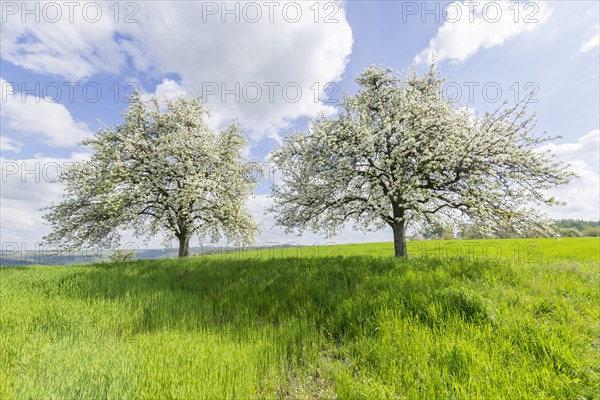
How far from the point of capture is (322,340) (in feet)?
16.5

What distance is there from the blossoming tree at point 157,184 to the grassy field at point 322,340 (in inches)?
460

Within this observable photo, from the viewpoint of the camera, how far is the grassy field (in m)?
3.46

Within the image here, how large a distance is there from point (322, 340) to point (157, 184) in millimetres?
19142

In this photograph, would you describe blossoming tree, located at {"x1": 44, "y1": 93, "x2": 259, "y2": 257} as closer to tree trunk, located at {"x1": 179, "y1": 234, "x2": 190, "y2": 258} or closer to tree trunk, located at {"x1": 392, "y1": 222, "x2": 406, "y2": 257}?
tree trunk, located at {"x1": 179, "y1": 234, "x2": 190, "y2": 258}

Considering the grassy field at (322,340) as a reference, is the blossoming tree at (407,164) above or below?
above

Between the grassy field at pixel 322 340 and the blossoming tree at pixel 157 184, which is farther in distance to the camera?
the blossoming tree at pixel 157 184

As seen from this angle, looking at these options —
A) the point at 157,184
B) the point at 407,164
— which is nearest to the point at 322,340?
the point at 407,164

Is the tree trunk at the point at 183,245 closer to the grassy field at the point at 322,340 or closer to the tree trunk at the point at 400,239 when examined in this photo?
the grassy field at the point at 322,340

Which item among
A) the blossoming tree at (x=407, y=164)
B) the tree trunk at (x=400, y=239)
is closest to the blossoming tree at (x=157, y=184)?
the blossoming tree at (x=407, y=164)

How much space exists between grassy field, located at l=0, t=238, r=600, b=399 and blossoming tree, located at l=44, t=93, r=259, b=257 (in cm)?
1169

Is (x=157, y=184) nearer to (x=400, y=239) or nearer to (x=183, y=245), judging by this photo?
(x=183, y=245)

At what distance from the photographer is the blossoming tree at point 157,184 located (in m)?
19.3

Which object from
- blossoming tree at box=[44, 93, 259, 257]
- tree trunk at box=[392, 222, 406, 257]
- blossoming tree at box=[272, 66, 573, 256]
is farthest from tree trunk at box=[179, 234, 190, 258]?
tree trunk at box=[392, 222, 406, 257]

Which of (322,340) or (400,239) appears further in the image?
(400,239)
